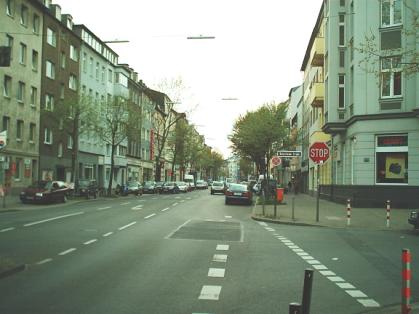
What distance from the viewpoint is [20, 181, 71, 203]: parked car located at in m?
33.7

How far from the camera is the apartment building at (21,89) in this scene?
41.7 meters

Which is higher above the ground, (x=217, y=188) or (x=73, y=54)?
(x=73, y=54)

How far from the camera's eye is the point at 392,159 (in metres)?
29.8

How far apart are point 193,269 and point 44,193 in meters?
25.5

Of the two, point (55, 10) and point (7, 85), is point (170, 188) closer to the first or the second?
point (55, 10)

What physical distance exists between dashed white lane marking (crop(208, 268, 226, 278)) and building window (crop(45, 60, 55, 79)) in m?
42.9

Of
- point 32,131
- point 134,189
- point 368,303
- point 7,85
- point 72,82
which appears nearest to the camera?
point 368,303

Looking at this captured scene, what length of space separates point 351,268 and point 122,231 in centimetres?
849

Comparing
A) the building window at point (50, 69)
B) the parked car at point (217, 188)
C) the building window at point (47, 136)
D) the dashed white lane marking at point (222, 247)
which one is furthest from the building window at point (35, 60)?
the dashed white lane marking at point (222, 247)

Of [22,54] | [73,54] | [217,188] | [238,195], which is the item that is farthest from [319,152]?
[217,188]

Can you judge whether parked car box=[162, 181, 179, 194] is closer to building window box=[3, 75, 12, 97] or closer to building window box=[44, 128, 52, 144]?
building window box=[44, 128, 52, 144]

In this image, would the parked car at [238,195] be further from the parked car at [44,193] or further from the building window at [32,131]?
the building window at [32,131]

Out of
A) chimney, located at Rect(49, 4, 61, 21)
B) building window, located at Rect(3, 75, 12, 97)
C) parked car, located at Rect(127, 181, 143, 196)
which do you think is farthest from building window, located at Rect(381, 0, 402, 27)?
parked car, located at Rect(127, 181, 143, 196)

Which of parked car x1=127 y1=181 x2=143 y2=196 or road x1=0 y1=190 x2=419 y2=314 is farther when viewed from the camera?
parked car x1=127 y1=181 x2=143 y2=196
